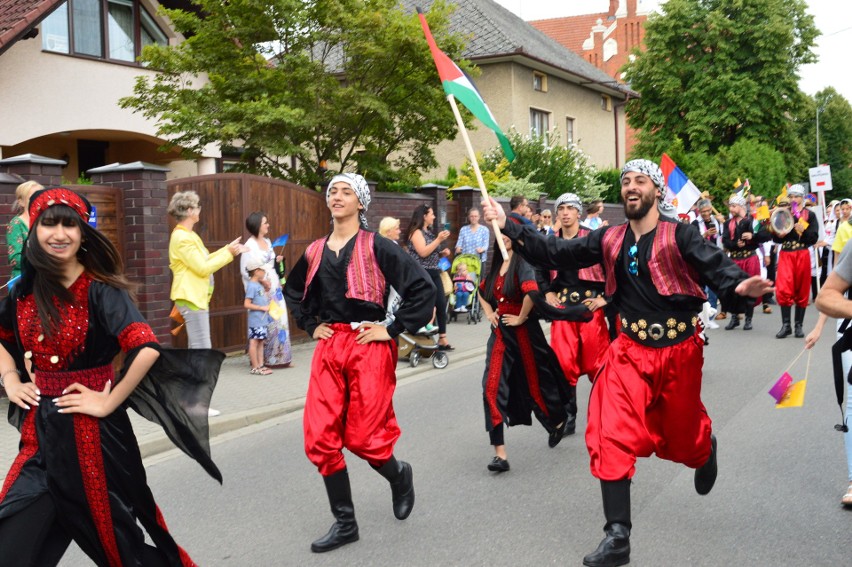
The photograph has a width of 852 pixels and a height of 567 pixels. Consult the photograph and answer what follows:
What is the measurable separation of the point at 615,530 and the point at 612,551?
101 mm

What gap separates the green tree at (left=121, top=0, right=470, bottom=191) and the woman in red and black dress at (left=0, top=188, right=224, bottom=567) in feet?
35.6

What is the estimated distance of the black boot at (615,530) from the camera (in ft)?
14.5

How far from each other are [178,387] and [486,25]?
28024 millimetres

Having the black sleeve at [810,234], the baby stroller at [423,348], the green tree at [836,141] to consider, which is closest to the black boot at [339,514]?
the baby stroller at [423,348]

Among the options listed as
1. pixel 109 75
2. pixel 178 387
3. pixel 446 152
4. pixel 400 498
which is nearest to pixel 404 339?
pixel 400 498

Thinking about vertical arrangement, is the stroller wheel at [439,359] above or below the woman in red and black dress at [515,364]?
below

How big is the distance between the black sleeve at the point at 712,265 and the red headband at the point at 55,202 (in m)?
2.85

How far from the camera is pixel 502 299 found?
6438 millimetres

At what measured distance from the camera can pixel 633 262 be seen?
4.85 m

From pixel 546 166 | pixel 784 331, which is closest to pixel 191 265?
pixel 784 331

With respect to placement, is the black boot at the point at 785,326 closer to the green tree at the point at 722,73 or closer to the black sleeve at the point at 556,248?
the black sleeve at the point at 556,248

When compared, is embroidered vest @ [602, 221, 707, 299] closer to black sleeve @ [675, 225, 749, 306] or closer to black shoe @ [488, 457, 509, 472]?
black sleeve @ [675, 225, 749, 306]

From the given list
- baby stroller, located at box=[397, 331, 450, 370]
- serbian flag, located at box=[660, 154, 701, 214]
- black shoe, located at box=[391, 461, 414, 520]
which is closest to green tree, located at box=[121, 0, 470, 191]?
serbian flag, located at box=[660, 154, 701, 214]

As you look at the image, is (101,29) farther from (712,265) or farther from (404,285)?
(712,265)
